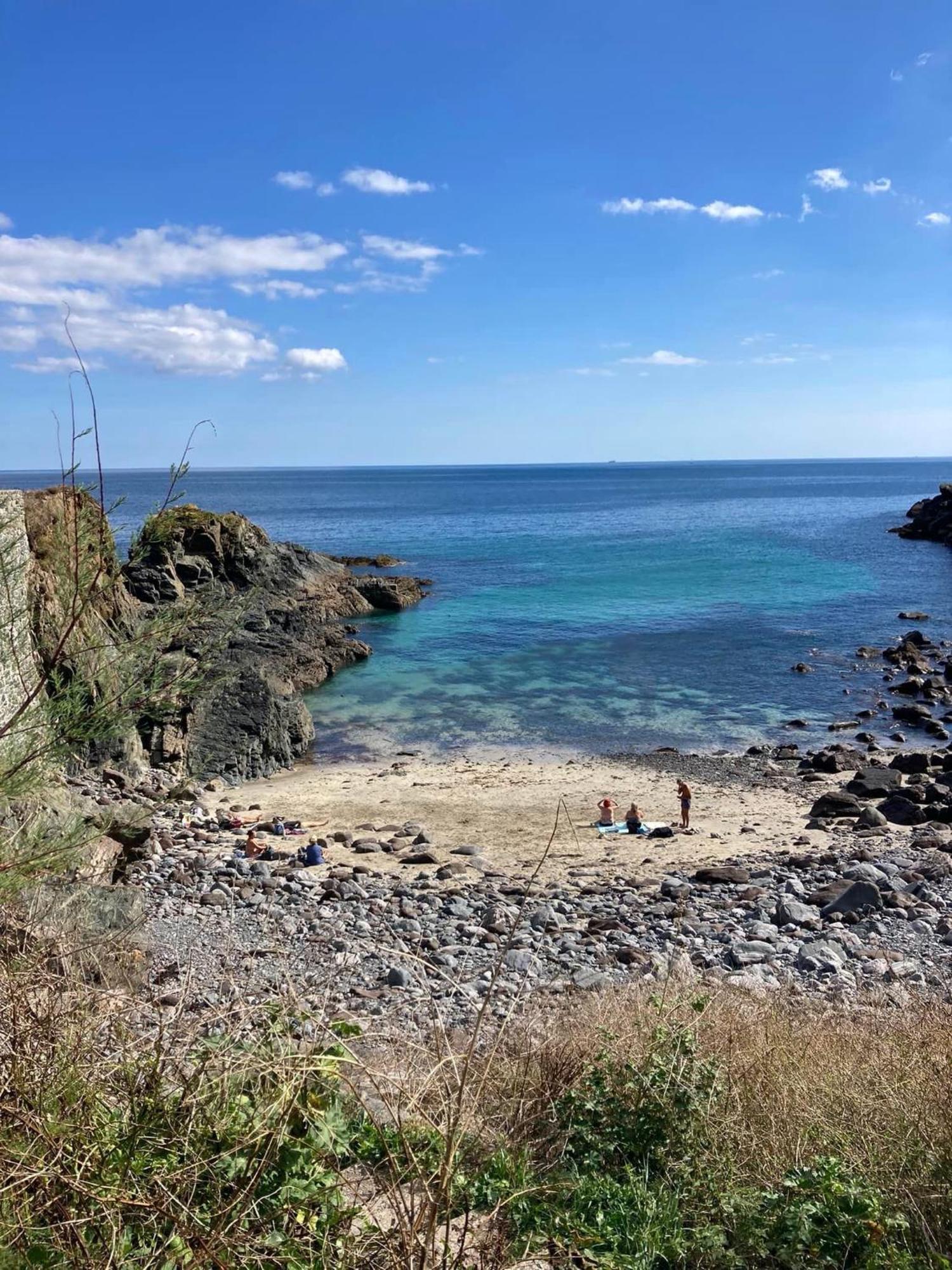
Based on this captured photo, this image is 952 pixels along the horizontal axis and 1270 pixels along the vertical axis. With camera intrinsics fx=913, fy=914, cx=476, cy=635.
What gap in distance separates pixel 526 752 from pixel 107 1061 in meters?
21.1

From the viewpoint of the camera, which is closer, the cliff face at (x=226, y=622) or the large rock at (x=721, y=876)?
the cliff face at (x=226, y=622)

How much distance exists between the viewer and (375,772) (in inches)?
930

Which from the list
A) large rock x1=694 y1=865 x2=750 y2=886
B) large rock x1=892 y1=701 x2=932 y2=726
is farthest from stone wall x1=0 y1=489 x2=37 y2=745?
large rock x1=892 y1=701 x2=932 y2=726

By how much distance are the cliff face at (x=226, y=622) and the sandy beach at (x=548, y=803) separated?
1.38 m

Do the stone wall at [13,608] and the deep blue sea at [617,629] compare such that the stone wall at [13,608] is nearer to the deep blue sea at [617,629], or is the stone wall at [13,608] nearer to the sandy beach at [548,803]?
the deep blue sea at [617,629]

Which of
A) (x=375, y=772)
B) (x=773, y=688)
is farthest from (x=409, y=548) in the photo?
(x=375, y=772)

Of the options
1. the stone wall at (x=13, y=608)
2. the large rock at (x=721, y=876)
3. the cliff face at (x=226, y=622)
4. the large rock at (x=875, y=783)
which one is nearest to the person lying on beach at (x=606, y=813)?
the large rock at (x=721, y=876)

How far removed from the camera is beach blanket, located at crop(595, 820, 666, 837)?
18609 millimetres

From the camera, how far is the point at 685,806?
19.0 meters

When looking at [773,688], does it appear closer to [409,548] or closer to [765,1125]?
[765,1125]

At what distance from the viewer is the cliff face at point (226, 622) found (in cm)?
727

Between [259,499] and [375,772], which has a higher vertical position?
[259,499]

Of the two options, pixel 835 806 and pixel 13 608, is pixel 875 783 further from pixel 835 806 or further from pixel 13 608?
pixel 13 608

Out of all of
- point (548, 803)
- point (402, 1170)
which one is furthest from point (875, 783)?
point (402, 1170)
